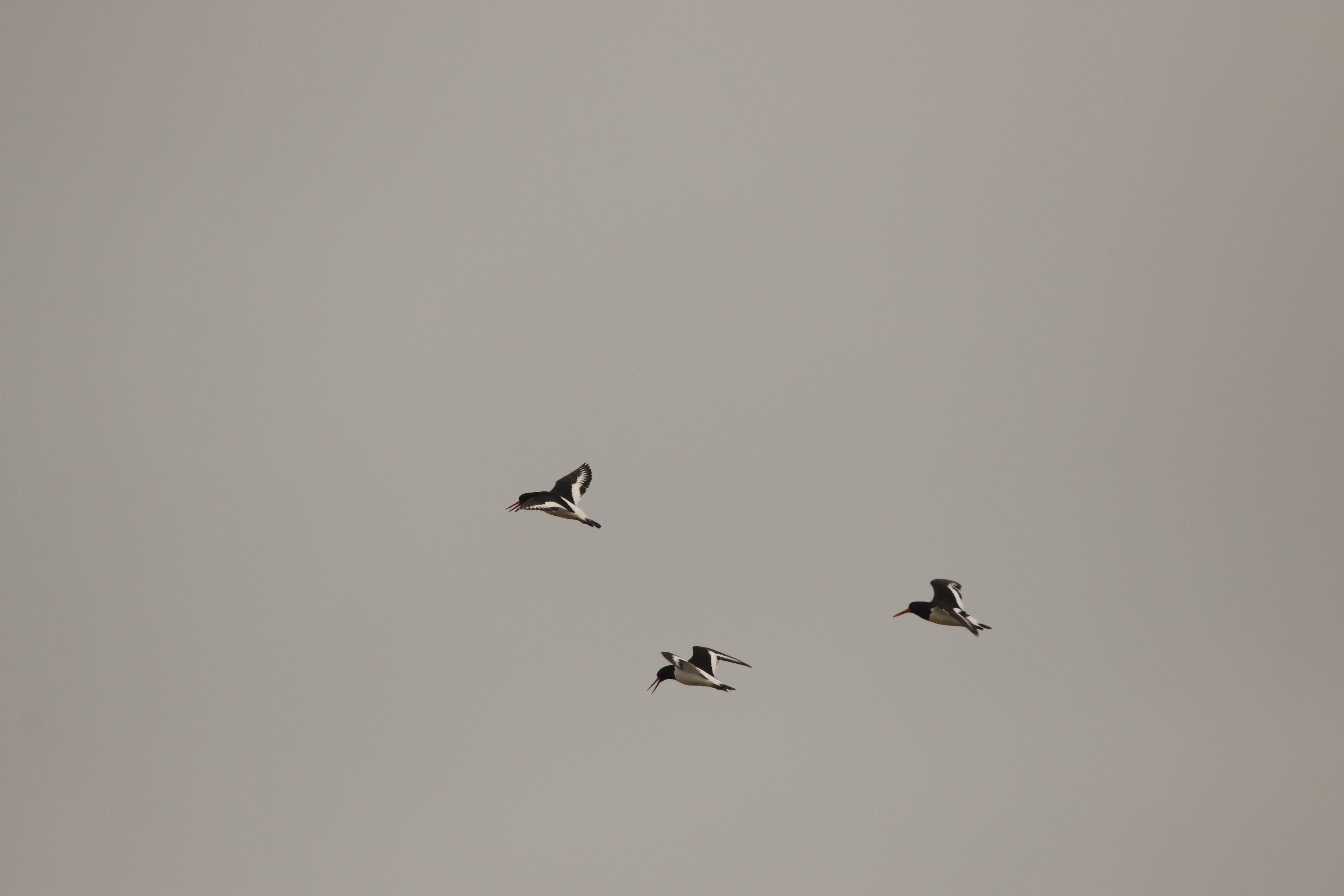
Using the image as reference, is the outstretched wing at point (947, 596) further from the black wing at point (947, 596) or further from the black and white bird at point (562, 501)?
the black and white bird at point (562, 501)

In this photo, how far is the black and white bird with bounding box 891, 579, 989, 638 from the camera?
3256cm

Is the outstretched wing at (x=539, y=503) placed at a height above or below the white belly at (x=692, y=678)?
above

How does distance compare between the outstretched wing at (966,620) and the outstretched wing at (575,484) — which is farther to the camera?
the outstretched wing at (575,484)

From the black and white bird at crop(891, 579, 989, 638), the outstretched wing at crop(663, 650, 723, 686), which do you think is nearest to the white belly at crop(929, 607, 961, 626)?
the black and white bird at crop(891, 579, 989, 638)

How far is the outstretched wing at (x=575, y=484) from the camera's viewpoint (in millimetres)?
35250

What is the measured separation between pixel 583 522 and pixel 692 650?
175 inches

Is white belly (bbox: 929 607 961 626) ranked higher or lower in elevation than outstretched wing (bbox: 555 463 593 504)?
lower

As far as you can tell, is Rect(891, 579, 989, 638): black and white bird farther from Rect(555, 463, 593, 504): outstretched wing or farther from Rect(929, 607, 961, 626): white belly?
Rect(555, 463, 593, 504): outstretched wing

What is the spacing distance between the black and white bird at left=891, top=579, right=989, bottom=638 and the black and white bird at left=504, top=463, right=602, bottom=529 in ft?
28.5

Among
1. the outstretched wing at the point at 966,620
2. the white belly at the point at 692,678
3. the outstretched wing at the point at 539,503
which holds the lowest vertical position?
the white belly at the point at 692,678

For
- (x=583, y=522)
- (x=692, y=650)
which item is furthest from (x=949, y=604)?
(x=583, y=522)

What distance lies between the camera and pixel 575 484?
118 ft

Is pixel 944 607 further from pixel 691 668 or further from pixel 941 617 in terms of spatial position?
pixel 691 668

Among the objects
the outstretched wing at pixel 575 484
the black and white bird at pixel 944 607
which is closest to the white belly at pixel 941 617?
the black and white bird at pixel 944 607
